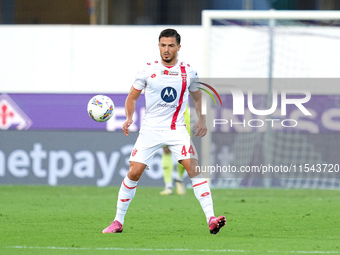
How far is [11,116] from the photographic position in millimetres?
17750

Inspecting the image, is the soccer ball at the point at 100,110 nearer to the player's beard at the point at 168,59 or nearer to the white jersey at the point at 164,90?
the white jersey at the point at 164,90

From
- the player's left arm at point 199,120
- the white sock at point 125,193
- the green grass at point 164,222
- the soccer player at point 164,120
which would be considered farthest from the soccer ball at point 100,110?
the green grass at point 164,222

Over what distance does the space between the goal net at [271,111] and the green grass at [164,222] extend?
703mm

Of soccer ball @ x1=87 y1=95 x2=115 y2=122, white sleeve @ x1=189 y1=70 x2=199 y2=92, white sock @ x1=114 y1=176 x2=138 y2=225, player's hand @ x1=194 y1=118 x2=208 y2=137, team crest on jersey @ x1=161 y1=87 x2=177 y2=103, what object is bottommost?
white sock @ x1=114 y1=176 x2=138 y2=225

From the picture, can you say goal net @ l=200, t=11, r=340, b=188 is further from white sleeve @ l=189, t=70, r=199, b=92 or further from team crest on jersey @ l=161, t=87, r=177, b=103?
team crest on jersey @ l=161, t=87, r=177, b=103

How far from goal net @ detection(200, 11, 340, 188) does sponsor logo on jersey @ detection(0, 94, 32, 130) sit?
398 cm

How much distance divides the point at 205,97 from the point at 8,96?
4.62 m

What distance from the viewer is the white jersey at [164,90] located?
8.87 m

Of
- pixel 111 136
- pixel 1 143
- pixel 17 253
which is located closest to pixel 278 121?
pixel 111 136

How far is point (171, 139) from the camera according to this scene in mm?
8922

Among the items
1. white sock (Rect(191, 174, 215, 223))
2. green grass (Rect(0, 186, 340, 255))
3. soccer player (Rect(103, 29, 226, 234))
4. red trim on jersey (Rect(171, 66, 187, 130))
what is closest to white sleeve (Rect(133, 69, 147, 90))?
soccer player (Rect(103, 29, 226, 234))

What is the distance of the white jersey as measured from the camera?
29.1ft

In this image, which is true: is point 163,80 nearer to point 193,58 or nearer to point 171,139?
point 171,139

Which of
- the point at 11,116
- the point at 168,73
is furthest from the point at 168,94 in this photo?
the point at 11,116
